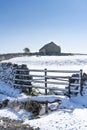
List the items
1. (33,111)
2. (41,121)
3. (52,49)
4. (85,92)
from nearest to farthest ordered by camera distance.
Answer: (41,121)
(33,111)
(85,92)
(52,49)

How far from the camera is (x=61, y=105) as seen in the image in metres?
12.9

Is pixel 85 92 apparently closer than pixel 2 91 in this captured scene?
Yes

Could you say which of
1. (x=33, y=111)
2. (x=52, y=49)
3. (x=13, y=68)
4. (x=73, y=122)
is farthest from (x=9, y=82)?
(x=52, y=49)

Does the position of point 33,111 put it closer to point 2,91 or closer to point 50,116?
point 50,116

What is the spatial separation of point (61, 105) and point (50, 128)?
3.01 m

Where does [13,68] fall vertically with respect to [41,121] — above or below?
above

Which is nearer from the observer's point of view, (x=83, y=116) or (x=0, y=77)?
(x=83, y=116)

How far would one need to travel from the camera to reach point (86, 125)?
10023 millimetres

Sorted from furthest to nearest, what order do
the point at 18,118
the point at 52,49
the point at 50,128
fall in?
1. the point at 52,49
2. the point at 18,118
3. the point at 50,128

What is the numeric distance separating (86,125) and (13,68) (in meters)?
9.72

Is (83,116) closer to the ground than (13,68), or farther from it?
closer to the ground

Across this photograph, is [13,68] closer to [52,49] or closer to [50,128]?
[50,128]

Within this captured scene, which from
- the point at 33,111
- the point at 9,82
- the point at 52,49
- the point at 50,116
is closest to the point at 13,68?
the point at 9,82

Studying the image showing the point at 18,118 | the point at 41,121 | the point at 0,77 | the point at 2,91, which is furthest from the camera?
the point at 0,77
